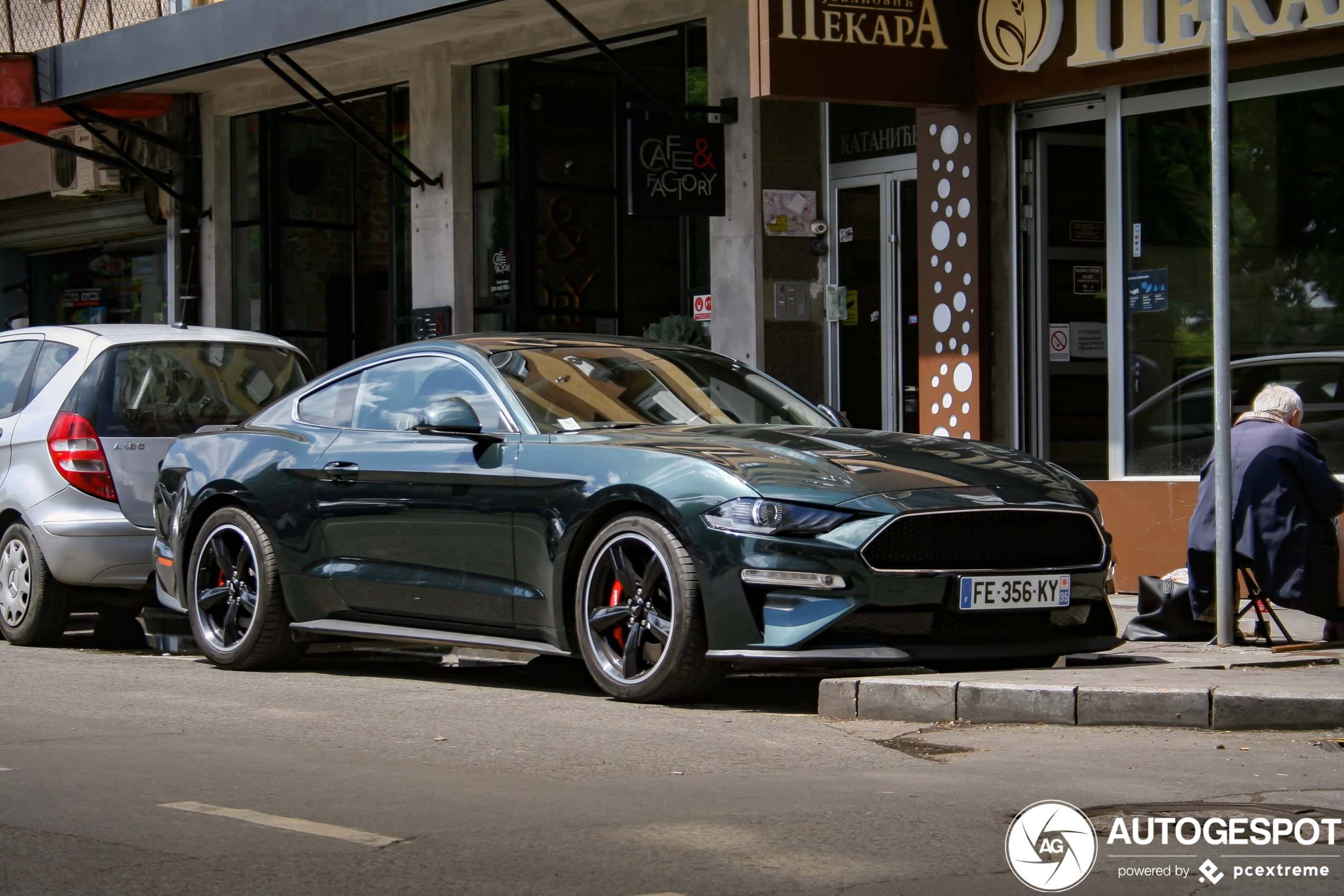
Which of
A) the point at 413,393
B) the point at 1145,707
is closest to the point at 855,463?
the point at 1145,707

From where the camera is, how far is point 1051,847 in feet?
14.1

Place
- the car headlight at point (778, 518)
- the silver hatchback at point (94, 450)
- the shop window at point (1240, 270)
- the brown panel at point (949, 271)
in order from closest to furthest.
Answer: the car headlight at point (778, 518) < the silver hatchback at point (94, 450) < the shop window at point (1240, 270) < the brown panel at point (949, 271)

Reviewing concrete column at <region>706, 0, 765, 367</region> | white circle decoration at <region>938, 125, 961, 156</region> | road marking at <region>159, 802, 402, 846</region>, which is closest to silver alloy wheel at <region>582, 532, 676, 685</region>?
road marking at <region>159, 802, 402, 846</region>

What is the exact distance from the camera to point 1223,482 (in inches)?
314

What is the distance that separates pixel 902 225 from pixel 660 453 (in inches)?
304

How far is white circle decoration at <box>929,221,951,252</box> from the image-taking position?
12.8 metres

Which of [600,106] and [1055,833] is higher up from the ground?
[600,106]

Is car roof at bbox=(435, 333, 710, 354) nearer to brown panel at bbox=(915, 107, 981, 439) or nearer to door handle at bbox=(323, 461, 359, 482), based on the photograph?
door handle at bbox=(323, 461, 359, 482)

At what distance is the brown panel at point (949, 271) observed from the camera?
41.2 ft

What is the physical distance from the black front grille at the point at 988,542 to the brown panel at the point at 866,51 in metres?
5.26

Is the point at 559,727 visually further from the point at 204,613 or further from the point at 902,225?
the point at 902,225

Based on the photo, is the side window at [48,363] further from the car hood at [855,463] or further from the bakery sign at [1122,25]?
the bakery sign at [1122,25]

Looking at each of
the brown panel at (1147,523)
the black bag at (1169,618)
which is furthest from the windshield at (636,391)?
the brown panel at (1147,523)

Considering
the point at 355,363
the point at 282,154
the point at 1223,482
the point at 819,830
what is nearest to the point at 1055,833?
the point at 819,830
